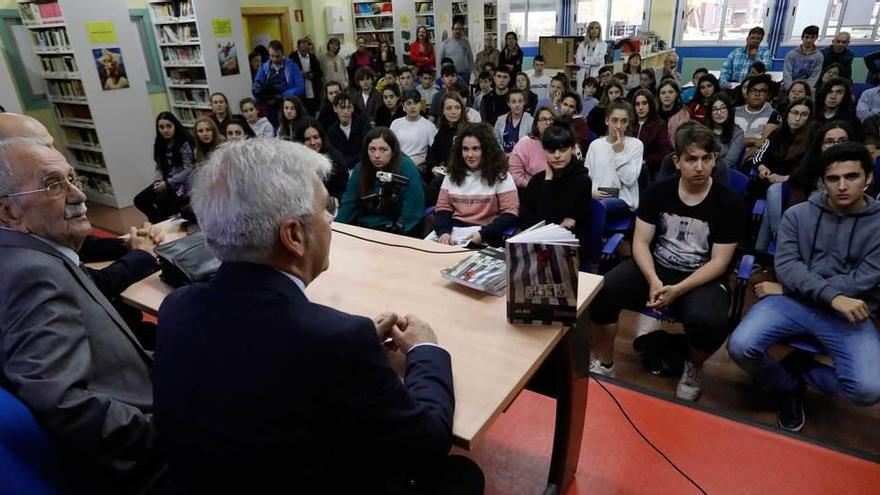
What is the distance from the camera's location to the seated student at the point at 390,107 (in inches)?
223

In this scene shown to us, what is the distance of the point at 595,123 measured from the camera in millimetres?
5418

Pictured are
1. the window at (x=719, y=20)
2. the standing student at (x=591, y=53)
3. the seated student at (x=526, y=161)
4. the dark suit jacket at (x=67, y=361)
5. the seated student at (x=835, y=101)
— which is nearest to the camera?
the dark suit jacket at (x=67, y=361)

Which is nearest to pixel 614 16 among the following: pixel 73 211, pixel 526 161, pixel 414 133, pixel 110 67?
pixel 414 133

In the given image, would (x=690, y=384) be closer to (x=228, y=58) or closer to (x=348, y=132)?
(x=348, y=132)

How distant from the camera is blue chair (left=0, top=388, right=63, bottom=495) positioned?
40.4 inches

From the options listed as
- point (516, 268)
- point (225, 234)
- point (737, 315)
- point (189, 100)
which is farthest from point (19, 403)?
point (189, 100)

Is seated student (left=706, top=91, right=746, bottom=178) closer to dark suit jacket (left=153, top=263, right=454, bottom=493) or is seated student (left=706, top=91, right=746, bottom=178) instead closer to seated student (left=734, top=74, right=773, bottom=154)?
seated student (left=734, top=74, right=773, bottom=154)

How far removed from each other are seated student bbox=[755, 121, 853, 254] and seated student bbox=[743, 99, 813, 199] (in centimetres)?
65

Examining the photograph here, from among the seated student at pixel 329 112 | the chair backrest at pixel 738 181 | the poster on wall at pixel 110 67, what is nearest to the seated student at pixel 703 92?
the chair backrest at pixel 738 181

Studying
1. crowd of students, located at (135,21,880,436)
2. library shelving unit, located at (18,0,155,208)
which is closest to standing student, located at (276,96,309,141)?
crowd of students, located at (135,21,880,436)

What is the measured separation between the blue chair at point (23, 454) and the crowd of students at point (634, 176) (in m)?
1.05

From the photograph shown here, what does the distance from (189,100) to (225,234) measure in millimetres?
6903

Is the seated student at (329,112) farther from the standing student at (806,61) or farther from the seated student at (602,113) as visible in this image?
the standing student at (806,61)

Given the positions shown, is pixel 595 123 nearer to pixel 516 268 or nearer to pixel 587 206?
pixel 587 206
